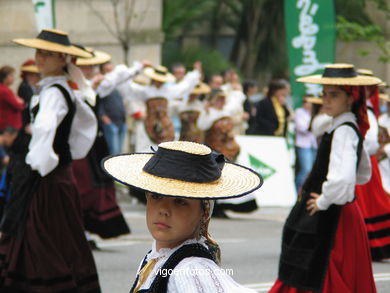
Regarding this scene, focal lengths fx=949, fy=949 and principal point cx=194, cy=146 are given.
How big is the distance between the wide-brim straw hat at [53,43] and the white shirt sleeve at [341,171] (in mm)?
1939

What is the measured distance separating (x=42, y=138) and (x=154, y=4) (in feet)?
40.8

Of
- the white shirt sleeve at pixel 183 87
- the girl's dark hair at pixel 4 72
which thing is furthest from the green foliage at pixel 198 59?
the girl's dark hair at pixel 4 72

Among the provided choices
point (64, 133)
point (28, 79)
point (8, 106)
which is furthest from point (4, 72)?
point (64, 133)

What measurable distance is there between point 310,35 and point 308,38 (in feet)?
0.16

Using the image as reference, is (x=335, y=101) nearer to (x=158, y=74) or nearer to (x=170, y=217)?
(x=170, y=217)

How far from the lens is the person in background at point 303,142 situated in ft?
46.0

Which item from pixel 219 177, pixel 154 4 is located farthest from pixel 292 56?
pixel 219 177

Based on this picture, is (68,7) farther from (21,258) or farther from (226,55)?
(226,55)

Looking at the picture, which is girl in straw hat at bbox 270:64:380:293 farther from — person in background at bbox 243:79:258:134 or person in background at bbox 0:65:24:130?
person in background at bbox 243:79:258:134

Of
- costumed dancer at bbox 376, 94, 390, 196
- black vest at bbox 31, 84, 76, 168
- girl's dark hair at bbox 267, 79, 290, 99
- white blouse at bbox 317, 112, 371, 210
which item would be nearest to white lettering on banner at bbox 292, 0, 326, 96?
girl's dark hair at bbox 267, 79, 290, 99

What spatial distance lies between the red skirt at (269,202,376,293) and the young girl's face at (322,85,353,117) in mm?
623

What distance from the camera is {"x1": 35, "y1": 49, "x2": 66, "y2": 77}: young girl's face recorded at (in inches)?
264

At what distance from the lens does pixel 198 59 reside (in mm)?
31734

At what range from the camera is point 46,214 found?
6.53 m
